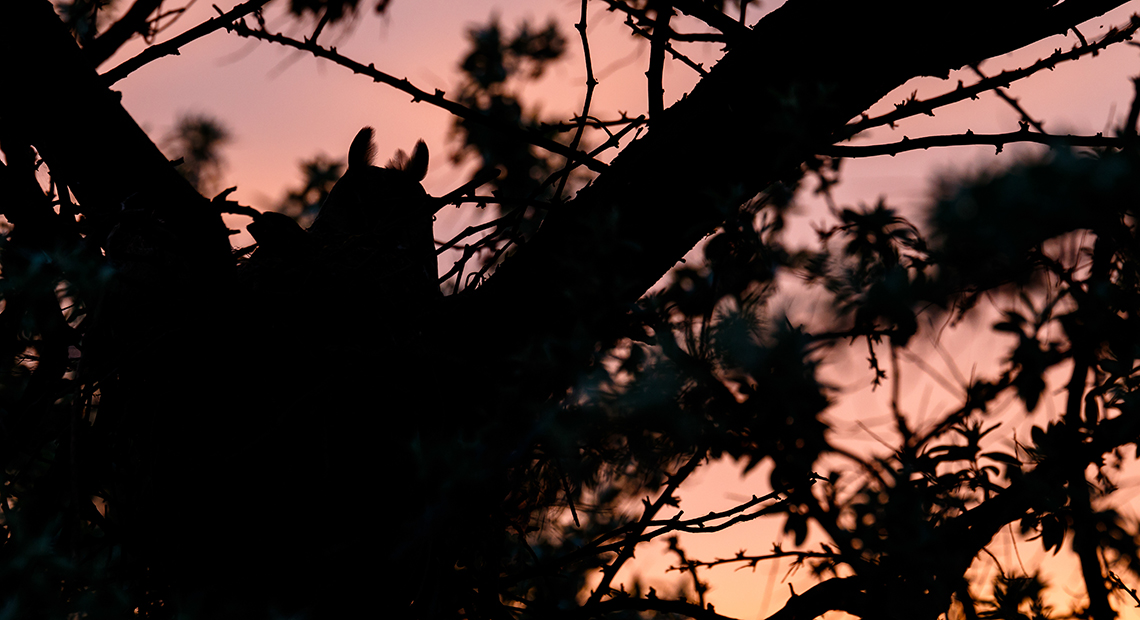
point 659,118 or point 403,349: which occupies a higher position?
point 659,118

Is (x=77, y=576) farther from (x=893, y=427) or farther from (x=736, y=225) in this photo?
(x=893, y=427)

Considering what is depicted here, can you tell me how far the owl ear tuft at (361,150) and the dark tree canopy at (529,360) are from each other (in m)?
0.88

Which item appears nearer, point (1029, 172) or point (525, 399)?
point (1029, 172)

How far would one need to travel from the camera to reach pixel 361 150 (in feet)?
8.45

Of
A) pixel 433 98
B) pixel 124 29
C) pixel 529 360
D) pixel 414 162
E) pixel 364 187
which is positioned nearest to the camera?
pixel 529 360

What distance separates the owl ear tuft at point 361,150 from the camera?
255 centimetres

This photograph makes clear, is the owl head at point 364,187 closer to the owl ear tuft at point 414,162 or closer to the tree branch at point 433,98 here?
the owl ear tuft at point 414,162

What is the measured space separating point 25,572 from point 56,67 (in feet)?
2.70

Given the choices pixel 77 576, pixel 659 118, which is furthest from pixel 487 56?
pixel 77 576

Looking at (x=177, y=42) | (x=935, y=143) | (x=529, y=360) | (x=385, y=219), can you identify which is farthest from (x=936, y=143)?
(x=177, y=42)

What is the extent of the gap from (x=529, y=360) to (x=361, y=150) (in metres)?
1.64

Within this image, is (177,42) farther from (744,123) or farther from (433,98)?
(744,123)

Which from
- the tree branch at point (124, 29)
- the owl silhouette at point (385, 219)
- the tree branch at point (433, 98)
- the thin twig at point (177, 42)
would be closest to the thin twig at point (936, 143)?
the tree branch at point (433, 98)

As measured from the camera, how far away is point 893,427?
4.42 ft
